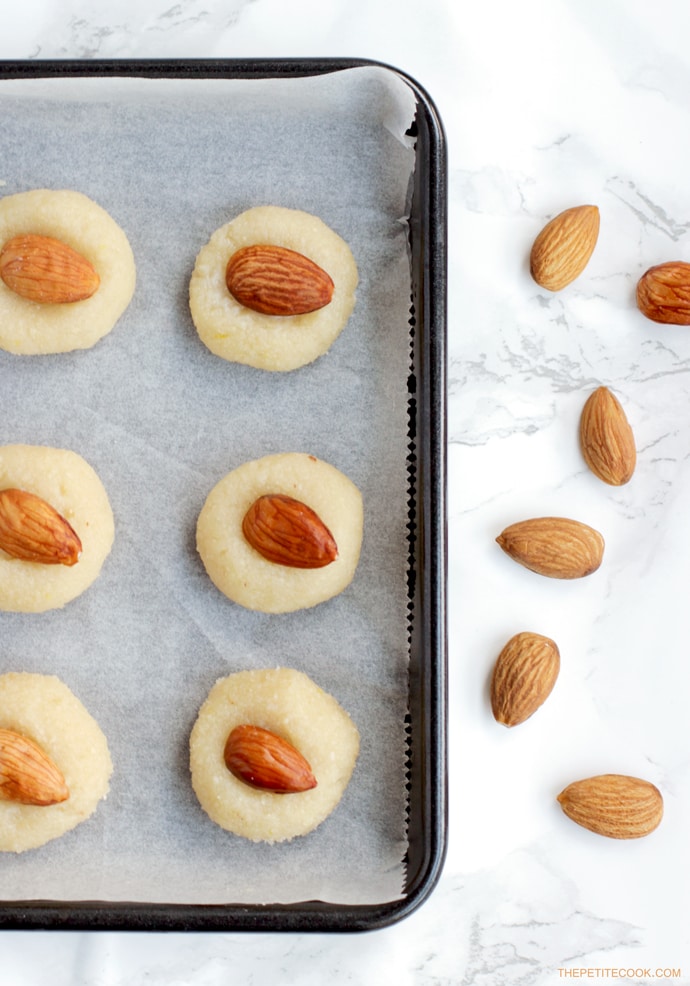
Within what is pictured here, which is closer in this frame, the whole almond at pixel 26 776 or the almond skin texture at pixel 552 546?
the whole almond at pixel 26 776

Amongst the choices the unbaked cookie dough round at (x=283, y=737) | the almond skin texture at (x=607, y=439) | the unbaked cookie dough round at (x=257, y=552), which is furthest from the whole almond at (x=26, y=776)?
the almond skin texture at (x=607, y=439)

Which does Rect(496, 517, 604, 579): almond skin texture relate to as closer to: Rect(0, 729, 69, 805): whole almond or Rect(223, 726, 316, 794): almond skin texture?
Rect(223, 726, 316, 794): almond skin texture

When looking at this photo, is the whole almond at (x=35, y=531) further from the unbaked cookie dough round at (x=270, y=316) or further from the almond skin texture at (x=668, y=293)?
the almond skin texture at (x=668, y=293)

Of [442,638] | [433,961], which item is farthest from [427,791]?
[433,961]

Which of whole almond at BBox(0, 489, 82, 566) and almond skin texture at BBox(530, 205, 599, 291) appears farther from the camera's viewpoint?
almond skin texture at BBox(530, 205, 599, 291)

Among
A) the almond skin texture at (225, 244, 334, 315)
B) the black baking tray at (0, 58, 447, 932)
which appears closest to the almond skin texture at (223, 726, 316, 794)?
the black baking tray at (0, 58, 447, 932)

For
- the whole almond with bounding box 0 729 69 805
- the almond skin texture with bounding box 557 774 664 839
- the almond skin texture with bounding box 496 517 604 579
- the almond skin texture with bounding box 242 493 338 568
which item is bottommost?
the almond skin texture with bounding box 557 774 664 839
